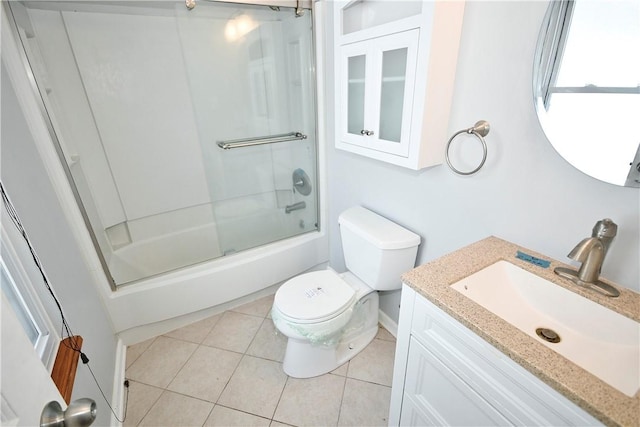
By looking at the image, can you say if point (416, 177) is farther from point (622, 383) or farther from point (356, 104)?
point (622, 383)

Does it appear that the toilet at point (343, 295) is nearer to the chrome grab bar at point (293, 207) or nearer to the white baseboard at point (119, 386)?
the chrome grab bar at point (293, 207)

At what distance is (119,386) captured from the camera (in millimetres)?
1547

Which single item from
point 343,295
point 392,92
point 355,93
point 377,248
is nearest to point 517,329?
point 377,248

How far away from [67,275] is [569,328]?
183 centimetres

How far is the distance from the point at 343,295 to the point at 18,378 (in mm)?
1227

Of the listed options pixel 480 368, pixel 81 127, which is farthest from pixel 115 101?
pixel 480 368

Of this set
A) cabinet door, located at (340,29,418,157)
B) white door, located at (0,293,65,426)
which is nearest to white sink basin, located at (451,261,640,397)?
cabinet door, located at (340,29,418,157)

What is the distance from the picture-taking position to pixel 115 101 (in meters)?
1.88

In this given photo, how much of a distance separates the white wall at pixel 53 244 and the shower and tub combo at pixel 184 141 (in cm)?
16

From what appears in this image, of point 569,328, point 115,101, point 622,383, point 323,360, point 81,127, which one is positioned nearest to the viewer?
point 622,383

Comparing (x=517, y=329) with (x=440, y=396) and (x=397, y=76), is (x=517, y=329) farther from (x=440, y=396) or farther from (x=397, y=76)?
(x=397, y=76)

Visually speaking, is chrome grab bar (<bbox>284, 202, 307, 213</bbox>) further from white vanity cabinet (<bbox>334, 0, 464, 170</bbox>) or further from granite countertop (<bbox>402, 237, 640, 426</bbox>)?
granite countertop (<bbox>402, 237, 640, 426</bbox>)

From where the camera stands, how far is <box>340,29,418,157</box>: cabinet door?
3.82 feet

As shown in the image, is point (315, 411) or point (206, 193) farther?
point (206, 193)
